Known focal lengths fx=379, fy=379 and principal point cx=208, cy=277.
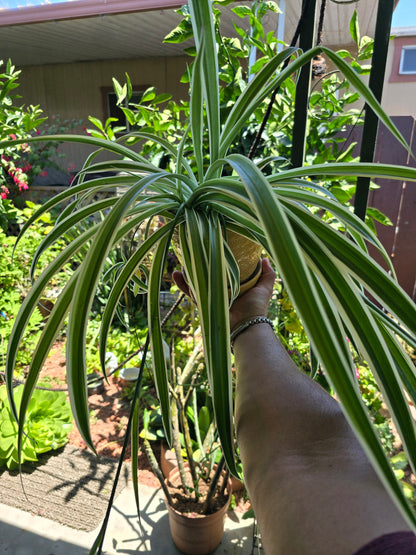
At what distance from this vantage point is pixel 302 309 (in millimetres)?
303

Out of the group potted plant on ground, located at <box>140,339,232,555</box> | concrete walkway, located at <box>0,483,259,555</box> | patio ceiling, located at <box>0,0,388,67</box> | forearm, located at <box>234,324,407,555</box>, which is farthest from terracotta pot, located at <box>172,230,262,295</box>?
patio ceiling, located at <box>0,0,388,67</box>

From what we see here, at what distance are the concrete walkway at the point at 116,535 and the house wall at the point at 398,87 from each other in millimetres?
5836

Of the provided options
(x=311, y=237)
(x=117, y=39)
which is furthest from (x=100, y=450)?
(x=117, y=39)

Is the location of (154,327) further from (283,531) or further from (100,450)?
(100,450)

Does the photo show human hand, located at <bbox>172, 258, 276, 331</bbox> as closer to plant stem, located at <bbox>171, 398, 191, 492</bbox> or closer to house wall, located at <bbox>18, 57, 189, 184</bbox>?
plant stem, located at <bbox>171, 398, 191, 492</bbox>

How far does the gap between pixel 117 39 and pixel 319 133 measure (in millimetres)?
4821

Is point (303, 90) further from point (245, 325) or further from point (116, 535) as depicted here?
point (116, 535)

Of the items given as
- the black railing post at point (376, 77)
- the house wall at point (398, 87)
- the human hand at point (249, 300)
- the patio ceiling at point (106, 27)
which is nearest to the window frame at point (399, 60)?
the house wall at point (398, 87)

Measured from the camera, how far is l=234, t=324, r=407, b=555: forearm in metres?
0.33

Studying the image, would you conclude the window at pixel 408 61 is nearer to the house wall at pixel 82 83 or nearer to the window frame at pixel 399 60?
the window frame at pixel 399 60

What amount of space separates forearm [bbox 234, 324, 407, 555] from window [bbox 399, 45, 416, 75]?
6.54 m

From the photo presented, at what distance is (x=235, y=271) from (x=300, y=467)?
0.89ft

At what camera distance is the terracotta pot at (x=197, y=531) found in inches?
51.1

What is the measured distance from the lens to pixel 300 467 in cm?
41
